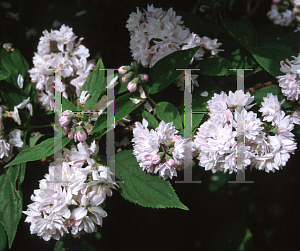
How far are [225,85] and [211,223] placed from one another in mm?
1051

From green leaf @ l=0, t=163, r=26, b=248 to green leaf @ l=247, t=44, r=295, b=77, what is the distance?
4.10 ft

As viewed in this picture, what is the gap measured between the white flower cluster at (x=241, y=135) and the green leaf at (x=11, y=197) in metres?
0.89

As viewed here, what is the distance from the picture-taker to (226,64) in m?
1.19

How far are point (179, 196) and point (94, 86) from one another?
0.95 m

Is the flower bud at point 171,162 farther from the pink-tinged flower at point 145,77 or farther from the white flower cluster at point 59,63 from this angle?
the white flower cluster at point 59,63

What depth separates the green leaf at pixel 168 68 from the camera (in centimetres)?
109

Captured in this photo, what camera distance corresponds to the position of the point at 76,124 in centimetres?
116

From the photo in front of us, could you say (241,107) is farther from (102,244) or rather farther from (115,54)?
(102,244)

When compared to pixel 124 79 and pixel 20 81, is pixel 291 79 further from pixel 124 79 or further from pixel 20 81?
pixel 20 81

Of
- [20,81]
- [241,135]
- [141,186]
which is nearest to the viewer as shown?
[241,135]

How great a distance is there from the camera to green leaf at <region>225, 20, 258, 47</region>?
135 cm

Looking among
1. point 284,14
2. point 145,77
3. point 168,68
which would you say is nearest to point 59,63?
point 145,77

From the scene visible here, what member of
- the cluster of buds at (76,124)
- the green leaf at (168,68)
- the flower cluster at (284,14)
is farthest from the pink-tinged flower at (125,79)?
the flower cluster at (284,14)

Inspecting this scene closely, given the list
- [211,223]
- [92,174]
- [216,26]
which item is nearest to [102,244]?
[211,223]
